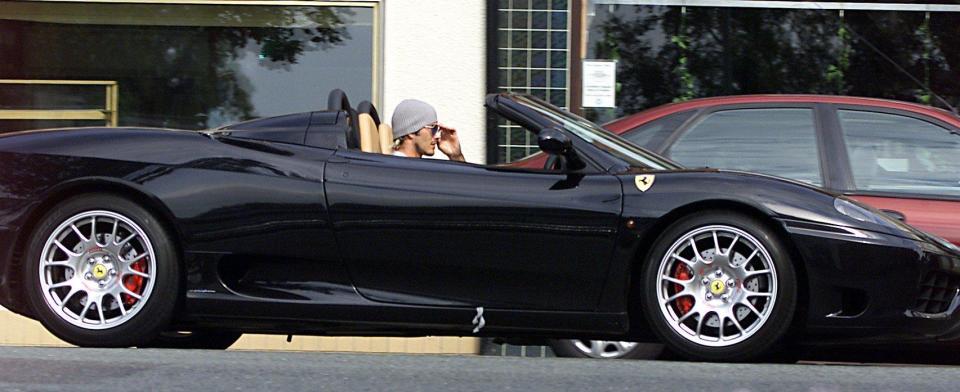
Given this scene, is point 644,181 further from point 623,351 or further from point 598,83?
point 598,83

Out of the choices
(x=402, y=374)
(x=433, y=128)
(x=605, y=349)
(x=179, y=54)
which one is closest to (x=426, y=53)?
(x=179, y=54)

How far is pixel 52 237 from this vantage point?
5820 millimetres

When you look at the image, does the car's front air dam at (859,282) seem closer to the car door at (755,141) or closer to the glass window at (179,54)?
the car door at (755,141)

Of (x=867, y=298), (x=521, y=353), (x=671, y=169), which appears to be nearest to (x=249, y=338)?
(x=521, y=353)

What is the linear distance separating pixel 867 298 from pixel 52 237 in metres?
2.96

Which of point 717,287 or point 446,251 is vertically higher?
point 446,251

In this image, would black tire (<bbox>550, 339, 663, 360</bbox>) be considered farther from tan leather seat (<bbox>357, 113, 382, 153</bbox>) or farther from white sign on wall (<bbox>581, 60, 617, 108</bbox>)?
white sign on wall (<bbox>581, 60, 617, 108</bbox>)

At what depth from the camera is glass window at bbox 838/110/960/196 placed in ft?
23.1

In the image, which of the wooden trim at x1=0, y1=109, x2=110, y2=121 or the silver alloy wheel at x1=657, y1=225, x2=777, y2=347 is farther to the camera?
the wooden trim at x1=0, y1=109, x2=110, y2=121

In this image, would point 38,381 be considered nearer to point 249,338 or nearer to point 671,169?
point 671,169

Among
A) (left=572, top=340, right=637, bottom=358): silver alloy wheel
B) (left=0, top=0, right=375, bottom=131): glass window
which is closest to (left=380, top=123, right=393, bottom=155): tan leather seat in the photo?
(left=572, top=340, right=637, bottom=358): silver alloy wheel

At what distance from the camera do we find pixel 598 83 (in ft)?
32.6

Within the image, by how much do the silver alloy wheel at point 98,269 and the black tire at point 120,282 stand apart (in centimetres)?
1

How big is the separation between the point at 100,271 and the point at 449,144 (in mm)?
1880
